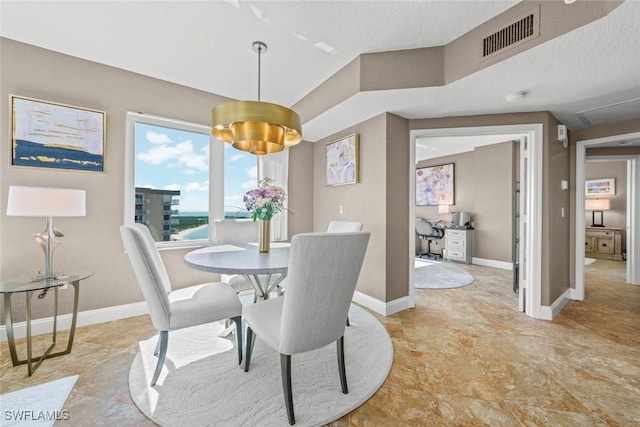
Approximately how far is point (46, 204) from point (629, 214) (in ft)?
23.8

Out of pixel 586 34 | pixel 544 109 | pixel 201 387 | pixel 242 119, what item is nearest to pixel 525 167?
pixel 544 109

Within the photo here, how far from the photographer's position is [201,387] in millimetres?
1595

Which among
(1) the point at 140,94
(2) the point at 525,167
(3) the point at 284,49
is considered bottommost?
(2) the point at 525,167

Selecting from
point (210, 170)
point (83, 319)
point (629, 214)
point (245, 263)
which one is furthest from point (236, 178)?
point (629, 214)

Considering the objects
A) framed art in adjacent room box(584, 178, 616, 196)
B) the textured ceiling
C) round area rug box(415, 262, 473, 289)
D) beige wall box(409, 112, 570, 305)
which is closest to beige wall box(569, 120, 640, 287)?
the textured ceiling

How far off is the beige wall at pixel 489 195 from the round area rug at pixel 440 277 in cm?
99

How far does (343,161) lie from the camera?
11.1 ft

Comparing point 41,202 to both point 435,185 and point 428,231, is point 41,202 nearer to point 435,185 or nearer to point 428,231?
point 428,231

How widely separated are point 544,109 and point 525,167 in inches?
24.4

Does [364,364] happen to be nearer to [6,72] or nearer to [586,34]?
[586,34]

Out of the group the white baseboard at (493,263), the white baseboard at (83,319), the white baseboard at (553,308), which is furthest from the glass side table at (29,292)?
the white baseboard at (493,263)

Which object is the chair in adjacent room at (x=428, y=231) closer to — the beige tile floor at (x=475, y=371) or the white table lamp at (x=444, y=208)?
the white table lamp at (x=444, y=208)

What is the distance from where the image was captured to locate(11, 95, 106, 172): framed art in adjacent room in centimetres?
219

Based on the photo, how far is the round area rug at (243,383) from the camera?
1384 mm
